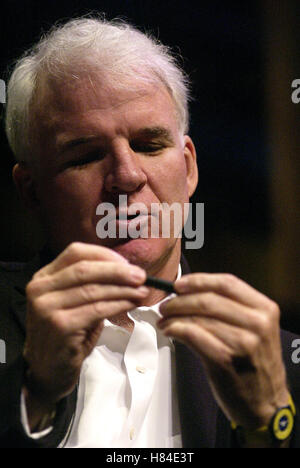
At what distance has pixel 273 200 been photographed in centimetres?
196

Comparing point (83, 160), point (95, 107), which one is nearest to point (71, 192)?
point (83, 160)

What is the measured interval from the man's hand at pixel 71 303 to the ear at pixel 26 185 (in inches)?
23.0

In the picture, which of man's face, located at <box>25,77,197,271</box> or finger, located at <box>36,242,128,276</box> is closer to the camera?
finger, located at <box>36,242,128,276</box>

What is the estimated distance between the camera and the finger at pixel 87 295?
3.01 feet

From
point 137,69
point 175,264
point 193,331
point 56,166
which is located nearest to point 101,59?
point 137,69

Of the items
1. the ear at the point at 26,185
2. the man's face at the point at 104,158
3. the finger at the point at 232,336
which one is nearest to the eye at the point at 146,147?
the man's face at the point at 104,158

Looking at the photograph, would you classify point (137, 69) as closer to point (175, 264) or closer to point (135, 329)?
point (175, 264)

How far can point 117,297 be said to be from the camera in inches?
36.1

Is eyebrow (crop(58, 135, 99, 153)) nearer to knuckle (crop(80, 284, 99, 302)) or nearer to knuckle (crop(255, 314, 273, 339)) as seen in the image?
knuckle (crop(80, 284, 99, 302))

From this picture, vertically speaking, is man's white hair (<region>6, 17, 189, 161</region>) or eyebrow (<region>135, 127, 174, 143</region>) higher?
man's white hair (<region>6, 17, 189, 161</region>)

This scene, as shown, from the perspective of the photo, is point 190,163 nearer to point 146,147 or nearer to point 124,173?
point 146,147

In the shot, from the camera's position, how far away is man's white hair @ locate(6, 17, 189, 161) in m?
1.37

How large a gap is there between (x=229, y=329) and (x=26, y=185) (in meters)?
0.83

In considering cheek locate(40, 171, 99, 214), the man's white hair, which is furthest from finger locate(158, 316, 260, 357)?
the man's white hair
